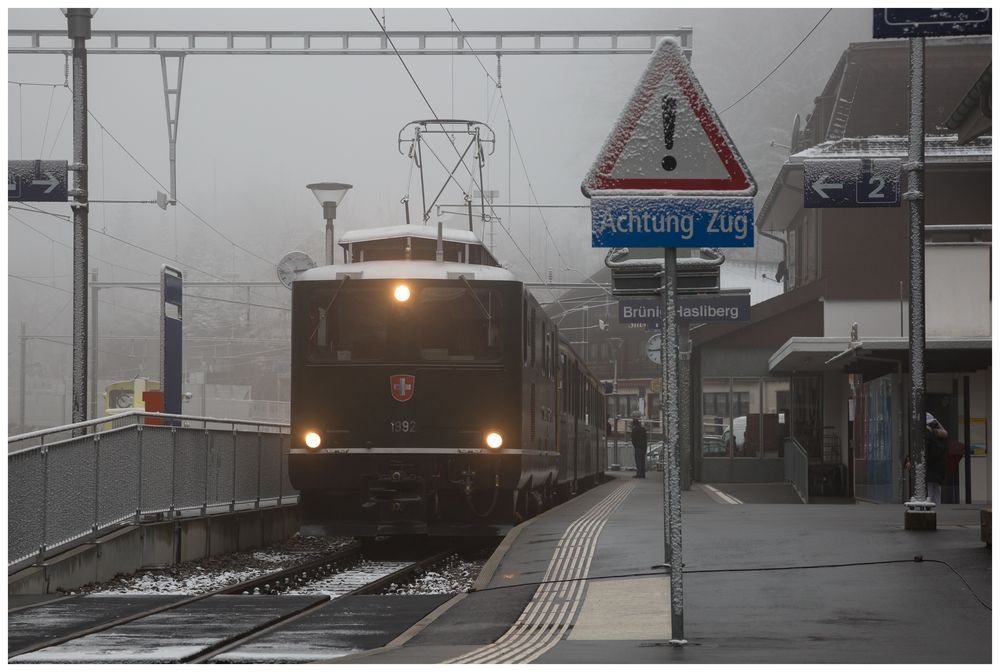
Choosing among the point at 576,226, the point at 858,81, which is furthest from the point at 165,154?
the point at 858,81

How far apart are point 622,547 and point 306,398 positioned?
4.93m

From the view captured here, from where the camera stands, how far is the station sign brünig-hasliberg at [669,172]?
711 cm

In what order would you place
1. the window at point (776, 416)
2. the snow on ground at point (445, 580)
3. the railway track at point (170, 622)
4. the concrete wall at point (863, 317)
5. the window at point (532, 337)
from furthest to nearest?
the window at point (776, 416) < the concrete wall at point (863, 317) < the window at point (532, 337) < the snow on ground at point (445, 580) < the railway track at point (170, 622)

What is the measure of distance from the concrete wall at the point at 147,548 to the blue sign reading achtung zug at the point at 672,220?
6.36 metres

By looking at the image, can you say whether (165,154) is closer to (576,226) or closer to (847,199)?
(576,226)

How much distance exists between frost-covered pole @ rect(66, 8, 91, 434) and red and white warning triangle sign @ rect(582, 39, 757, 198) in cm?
1057

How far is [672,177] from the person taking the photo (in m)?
7.18

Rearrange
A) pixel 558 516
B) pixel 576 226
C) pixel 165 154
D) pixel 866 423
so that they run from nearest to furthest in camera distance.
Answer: pixel 558 516 < pixel 866 423 < pixel 576 226 < pixel 165 154

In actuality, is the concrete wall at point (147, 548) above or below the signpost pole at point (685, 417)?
below

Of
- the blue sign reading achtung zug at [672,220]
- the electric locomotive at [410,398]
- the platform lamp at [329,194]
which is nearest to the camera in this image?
the blue sign reading achtung zug at [672,220]

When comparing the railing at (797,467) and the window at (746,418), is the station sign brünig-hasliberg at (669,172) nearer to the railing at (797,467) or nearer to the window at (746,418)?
the railing at (797,467)

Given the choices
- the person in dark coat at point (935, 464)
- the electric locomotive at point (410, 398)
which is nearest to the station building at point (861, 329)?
the person in dark coat at point (935, 464)

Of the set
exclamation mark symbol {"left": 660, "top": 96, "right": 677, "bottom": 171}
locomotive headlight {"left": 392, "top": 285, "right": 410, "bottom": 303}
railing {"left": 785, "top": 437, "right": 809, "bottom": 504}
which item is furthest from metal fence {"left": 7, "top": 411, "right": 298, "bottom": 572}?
railing {"left": 785, "top": 437, "right": 809, "bottom": 504}

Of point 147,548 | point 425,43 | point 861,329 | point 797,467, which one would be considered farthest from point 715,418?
point 147,548
